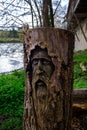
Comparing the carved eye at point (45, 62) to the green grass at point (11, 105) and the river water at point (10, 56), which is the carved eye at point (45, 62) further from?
the river water at point (10, 56)

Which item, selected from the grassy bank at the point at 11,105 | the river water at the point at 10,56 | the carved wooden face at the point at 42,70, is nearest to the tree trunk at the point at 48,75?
the carved wooden face at the point at 42,70

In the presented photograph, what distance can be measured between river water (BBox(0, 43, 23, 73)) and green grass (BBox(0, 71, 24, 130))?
660 centimetres

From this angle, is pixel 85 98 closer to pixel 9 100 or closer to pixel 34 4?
pixel 9 100

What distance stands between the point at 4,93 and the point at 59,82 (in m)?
2.77

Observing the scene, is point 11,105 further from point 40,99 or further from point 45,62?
point 45,62

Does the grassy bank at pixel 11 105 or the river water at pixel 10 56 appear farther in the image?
the river water at pixel 10 56

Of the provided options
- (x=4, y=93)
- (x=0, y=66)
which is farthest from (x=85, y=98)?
(x=0, y=66)

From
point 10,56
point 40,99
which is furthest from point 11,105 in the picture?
point 10,56

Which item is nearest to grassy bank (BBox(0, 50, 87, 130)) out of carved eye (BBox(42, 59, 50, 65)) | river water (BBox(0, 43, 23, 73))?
carved eye (BBox(42, 59, 50, 65))

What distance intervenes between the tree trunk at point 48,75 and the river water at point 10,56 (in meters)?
9.34

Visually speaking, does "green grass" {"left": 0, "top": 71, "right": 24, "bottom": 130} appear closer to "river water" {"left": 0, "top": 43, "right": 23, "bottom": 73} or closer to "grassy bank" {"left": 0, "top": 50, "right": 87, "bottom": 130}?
"grassy bank" {"left": 0, "top": 50, "right": 87, "bottom": 130}

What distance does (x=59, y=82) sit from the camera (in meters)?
2.21

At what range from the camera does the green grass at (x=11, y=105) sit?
3.66 metres

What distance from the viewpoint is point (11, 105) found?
442 cm
